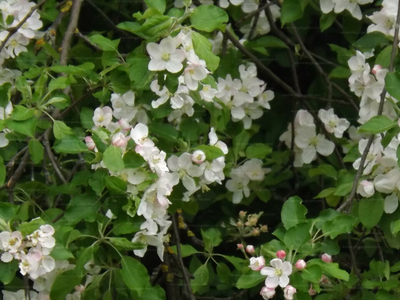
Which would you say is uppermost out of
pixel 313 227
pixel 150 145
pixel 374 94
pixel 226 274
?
pixel 150 145

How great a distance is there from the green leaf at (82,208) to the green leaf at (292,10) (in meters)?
0.91

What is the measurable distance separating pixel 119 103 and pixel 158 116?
0.16 metres

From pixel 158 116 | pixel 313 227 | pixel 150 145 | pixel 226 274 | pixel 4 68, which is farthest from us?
pixel 4 68

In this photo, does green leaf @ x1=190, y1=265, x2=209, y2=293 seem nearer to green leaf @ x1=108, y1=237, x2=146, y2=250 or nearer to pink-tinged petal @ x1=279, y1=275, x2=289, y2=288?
green leaf @ x1=108, y1=237, x2=146, y2=250

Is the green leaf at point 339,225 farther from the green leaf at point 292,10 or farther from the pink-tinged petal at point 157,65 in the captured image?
the green leaf at point 292,10

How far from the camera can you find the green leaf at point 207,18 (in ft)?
5.55

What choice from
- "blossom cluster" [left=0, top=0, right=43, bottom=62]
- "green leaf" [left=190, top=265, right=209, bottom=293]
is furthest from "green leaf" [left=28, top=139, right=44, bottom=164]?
"green leaf" [left=190, top=265, right=209, bottom=293]

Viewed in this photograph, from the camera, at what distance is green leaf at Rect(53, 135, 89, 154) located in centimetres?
163

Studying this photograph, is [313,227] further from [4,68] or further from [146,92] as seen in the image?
[4,68]

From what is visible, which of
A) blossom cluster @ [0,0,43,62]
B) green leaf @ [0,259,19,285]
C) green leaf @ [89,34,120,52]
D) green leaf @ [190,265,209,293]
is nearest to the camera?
green leaf @ [0,259,19,285]

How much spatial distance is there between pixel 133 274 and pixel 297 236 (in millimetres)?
425

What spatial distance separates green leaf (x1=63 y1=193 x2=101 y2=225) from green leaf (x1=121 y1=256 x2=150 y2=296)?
146 mm

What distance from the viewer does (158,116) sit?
6.15ft

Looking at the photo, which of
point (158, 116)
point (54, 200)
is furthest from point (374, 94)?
point (54, 200)
